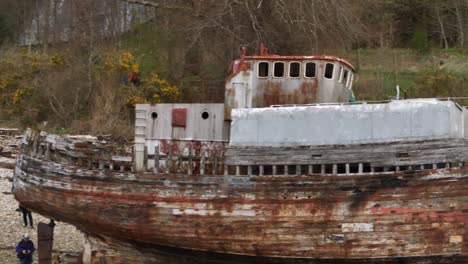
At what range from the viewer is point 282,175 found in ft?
45.3

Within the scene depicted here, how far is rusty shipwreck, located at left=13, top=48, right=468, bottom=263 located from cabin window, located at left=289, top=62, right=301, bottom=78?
0.08 feet

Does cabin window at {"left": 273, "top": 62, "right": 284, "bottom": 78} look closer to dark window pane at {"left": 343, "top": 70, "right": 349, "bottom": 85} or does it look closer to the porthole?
dark window pane at {"left": 343, "top": 70, "right": 349, "bottom": 85}

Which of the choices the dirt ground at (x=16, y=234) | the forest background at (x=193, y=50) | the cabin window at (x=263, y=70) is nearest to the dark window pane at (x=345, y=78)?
the cabin window at (x=263, y=70)

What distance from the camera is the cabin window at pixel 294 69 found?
1494 cm

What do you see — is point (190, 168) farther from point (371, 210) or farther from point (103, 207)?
point (371, 210)

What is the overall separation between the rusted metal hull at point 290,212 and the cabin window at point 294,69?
2.62 meters

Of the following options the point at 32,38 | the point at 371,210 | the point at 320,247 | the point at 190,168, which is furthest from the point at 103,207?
the point at 32,38

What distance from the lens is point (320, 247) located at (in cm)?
1387

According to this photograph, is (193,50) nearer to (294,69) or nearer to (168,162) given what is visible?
(294,69)

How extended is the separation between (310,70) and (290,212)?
3.37 metres

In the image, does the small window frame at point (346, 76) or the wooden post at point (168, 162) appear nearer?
the wooden post at point (168, 162)

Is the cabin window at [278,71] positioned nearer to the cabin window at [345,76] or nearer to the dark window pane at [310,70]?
the dark window pane at [310,70]

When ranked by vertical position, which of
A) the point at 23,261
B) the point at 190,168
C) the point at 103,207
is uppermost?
the point at 190,168

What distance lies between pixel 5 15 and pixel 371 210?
44.0 metres
